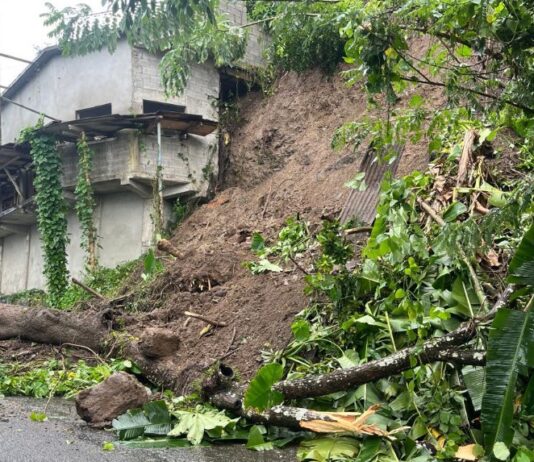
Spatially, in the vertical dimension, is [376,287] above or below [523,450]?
above

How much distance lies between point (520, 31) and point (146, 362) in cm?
457

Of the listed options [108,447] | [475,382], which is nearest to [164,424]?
[108,447]

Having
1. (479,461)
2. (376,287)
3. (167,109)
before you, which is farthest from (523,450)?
(167,109)

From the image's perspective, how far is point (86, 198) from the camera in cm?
1296

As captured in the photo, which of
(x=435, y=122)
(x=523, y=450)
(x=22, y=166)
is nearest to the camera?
(x=523, y=450)

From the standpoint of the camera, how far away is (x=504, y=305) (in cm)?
387

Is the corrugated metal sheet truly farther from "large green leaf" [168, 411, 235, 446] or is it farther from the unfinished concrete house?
the unfinished concrete house

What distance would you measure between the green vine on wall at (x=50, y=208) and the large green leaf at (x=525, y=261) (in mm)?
11612

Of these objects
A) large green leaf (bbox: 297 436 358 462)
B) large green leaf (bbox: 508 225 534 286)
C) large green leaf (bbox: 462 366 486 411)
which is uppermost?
large green leaf (bbox: 508 225 534 286)

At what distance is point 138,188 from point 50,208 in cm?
223

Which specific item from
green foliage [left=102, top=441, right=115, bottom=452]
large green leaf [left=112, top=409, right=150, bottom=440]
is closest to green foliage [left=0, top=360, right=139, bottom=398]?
large green leaf [left=112, top=409, right=150, bottom=440]

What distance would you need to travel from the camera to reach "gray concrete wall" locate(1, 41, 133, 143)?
43.2ft

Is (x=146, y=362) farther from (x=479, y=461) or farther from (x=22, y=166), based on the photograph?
(x=22, y=166)

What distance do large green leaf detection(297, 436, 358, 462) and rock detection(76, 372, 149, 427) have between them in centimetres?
146
